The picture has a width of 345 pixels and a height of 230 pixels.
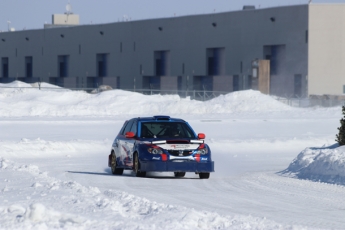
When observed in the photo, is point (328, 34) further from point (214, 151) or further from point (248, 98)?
point (214, 151)

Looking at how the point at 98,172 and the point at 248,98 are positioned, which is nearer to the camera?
the point at 98,172

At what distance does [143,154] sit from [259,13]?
2054 inches

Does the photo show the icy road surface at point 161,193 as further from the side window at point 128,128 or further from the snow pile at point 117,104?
the snow pile at point 117,104

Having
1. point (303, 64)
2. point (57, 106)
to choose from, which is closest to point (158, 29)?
point (303, 64)

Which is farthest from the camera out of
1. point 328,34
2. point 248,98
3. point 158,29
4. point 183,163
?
point 158,29

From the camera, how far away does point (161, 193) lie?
1573 centimetres

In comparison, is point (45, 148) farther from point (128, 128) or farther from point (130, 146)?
point (130, 146)

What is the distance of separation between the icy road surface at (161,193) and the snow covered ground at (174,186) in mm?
16

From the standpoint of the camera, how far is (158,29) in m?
79.2

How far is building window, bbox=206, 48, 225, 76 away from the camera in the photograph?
7481 cm

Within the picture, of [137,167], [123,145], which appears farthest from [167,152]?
[123,145]

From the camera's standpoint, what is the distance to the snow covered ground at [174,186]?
11.1 metres

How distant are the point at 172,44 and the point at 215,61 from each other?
5088 millimetres

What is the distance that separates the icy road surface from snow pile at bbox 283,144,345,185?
1.60 ft
